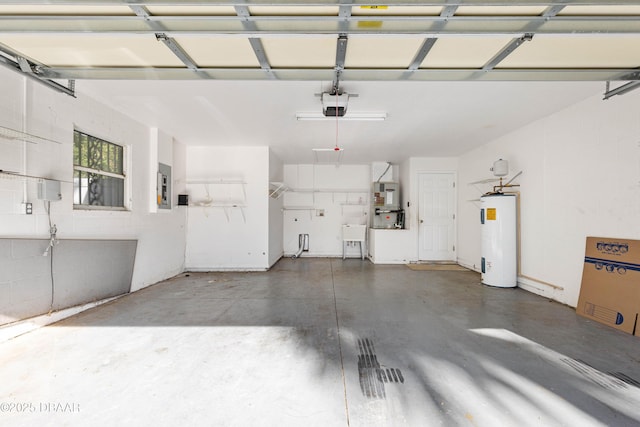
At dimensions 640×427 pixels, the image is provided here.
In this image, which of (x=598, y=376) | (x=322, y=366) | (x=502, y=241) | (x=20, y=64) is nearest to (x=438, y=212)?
(x=502, y=241)

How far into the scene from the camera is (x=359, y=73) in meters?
2.38

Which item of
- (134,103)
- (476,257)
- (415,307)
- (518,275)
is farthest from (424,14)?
(476,257)

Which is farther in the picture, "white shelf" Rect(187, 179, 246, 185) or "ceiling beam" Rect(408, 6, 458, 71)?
"white shelf" Rect(187, 179, 246, 185)

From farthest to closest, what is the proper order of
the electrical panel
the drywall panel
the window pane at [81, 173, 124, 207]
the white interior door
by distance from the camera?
the electrical panel → the white interior door → the window pane at [81, 173, 124, 207] → the drywall panel

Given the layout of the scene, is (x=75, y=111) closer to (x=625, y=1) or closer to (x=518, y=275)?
(x=625, y=1)

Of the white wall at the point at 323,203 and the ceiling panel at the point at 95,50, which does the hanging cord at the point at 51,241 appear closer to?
the ceiling panel at the point at 95,50

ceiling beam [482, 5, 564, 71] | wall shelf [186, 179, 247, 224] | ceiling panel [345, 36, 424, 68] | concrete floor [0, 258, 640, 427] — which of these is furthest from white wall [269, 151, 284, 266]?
ceiling beam [482, 5, 564, 71]

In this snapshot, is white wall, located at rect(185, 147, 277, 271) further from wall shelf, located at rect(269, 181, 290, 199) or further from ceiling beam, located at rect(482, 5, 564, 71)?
ceiling beam, located at rect(482, 5, 564, 71)

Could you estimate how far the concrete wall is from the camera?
8.16ft

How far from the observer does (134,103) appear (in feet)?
11.4

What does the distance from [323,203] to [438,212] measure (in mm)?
2984

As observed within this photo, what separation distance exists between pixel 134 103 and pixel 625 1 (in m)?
4.59

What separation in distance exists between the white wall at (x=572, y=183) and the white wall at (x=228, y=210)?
461 cm

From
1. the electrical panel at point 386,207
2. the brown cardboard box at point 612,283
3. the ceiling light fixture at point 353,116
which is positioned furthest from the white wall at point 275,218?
the brown cardboard box at point 612,283
